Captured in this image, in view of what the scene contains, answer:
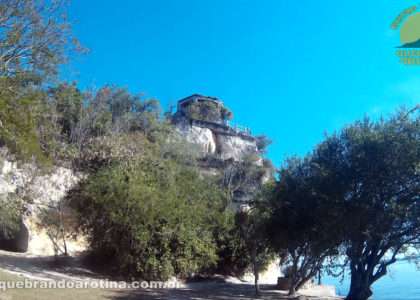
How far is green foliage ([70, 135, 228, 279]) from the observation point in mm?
15172

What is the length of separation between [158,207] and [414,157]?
10726 millimetres

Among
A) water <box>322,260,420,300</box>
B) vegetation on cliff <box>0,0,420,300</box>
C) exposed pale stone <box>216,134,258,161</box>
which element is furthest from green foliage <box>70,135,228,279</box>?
exposed pale stone <box>216,134,258,161</box>

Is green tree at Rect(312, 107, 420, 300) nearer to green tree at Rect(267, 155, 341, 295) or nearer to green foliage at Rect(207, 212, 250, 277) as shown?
green tree at Rect(267, 155, 341, 295)

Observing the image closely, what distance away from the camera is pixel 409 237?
12.1 meters

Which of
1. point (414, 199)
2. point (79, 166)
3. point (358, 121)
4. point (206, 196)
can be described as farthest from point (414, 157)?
point (79, 166)

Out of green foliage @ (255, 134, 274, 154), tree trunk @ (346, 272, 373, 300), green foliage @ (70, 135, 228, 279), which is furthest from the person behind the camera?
green foliage @ (255, 134, 274, 154)

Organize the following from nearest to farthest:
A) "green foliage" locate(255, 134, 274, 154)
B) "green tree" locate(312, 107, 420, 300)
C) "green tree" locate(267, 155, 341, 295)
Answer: "green tree" locate(312, 107, 420, 300), "green tree" locate(267, 155, 341, 295), "green foliage" locate(255, 134, 274, 154)

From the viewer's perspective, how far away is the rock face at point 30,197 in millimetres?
18828

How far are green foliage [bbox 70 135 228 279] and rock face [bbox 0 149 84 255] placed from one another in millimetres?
3183

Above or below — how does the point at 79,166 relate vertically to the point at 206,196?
above

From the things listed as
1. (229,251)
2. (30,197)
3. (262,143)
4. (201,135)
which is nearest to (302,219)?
(229,251)

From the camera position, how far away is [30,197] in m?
18.8

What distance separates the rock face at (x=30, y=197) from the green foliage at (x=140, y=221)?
3.18 m

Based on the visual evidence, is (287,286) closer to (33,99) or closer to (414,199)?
(414,199)
